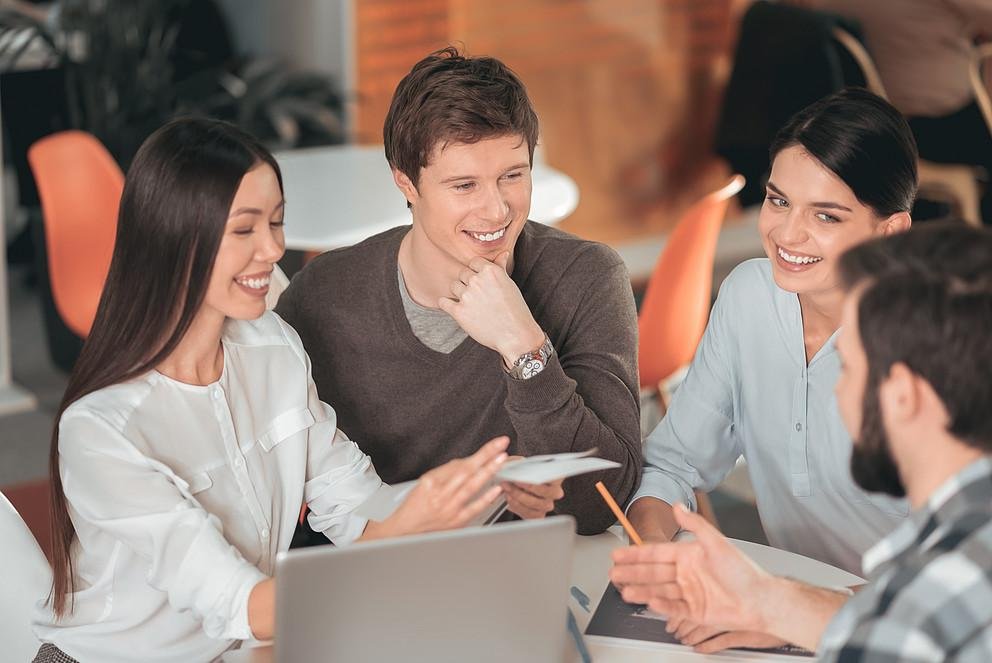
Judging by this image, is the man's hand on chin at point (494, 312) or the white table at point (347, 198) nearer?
the man's hand on chin at point (494, 312)

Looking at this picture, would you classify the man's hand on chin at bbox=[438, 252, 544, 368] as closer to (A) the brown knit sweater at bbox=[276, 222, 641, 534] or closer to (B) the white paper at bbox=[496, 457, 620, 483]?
(A) the brown knit sweater at bbox=[276, 222, 641, 534]

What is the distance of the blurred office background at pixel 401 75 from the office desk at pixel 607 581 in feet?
6.25

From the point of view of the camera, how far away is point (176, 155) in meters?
1.66

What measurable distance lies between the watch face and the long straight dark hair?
484 millimetres

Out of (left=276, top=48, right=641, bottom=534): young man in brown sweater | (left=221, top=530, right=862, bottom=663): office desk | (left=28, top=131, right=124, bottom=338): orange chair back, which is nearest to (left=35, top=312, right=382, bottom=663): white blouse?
(left=221, top=530, right=862, bottom=663): office desk

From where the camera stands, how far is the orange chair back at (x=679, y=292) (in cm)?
316

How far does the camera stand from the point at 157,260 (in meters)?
1.66

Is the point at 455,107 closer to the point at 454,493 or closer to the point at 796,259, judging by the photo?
the point at 796,259

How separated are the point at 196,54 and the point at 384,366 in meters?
3.06

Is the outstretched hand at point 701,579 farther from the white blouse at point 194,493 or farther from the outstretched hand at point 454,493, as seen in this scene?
the white blouse at point 194,493

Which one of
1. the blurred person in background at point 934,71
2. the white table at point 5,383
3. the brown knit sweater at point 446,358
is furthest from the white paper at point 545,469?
the blurred person in background at point 934,71

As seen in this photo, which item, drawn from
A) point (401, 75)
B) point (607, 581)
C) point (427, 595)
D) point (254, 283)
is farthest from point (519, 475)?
point (401, 75)

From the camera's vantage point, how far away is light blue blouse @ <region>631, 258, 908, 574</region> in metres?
2.00

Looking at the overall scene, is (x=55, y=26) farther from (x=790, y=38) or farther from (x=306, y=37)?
(x=790, y=38)
